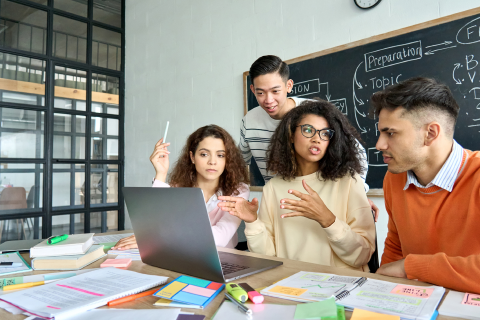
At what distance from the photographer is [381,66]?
219cm

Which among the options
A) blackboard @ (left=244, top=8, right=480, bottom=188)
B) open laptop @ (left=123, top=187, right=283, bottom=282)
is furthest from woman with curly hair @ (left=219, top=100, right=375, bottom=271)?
blackboard @ (left=244, top=8, right=480, bottom=188)

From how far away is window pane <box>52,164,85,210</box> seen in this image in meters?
3.86

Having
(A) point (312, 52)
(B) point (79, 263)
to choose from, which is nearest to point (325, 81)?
(A) point (312, 52)

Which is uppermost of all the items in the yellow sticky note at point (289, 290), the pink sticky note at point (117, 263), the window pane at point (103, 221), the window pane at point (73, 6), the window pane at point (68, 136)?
the window pane at point (73, 6)

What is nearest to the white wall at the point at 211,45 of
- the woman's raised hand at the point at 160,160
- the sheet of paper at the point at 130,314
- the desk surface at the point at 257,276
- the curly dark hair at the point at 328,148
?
the curly dark hair at the point at 328,148

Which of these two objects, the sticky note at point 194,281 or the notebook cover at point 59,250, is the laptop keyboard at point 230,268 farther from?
the notebook cover at point 59,250

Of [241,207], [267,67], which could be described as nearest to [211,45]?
[267,67]

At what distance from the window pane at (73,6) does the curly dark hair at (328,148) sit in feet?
11.5

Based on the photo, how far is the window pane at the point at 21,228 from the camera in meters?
3.53

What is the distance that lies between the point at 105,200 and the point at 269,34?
2788 millimetres

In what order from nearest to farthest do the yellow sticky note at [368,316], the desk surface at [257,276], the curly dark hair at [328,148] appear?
the yellow sticky note at [368,316]
the desk surface at [257,276]
the curly dark hair at [328,148]

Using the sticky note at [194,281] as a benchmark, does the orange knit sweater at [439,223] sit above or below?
above

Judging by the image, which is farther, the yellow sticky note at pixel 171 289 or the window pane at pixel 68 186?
the window pane at pixel 68 186

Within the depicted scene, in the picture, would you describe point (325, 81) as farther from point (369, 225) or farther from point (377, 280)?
point (377, 280)
